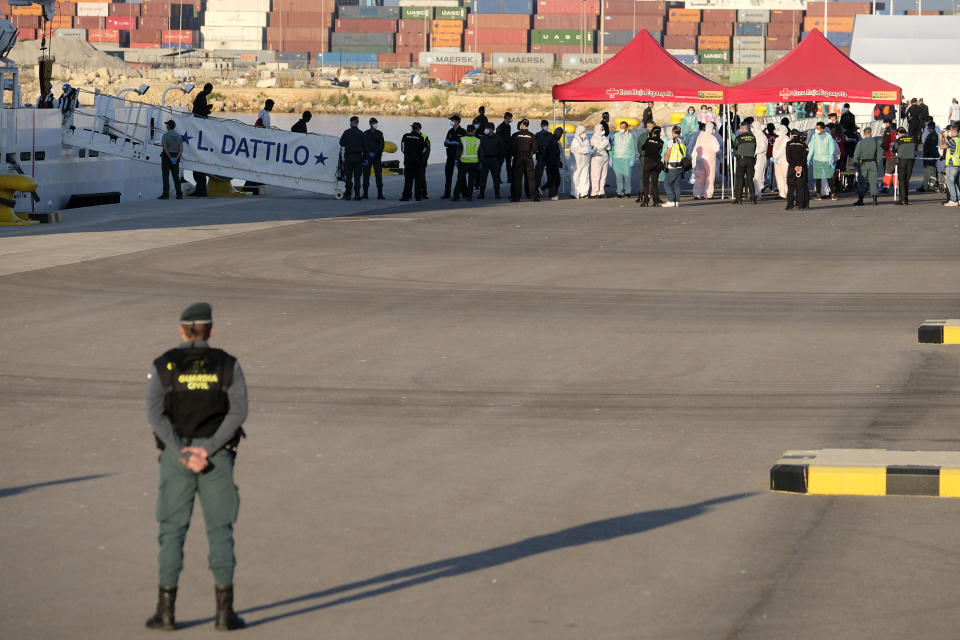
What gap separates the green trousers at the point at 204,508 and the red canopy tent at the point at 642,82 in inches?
1088

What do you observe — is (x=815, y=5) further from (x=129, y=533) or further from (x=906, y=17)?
(x=129, y=533)

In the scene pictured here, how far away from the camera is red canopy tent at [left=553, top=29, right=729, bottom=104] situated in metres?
33.4

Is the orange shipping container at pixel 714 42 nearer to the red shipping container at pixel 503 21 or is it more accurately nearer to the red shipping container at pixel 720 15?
the red shipping container at pixel 720 15

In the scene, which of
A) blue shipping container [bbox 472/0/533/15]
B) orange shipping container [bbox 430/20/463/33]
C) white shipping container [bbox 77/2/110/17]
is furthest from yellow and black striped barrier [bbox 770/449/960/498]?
white shipping container [bbox 77/2/110/17]

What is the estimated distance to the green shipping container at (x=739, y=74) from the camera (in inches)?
5733

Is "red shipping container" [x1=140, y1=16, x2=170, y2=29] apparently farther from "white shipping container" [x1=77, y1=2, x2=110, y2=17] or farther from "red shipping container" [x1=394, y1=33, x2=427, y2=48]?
"red shipping container" [x1=394, y1=33, x2=427, y2=48]

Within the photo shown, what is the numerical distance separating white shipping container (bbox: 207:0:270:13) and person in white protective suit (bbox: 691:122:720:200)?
160 meters

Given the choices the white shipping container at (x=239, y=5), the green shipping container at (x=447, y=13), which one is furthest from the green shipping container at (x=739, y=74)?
the white shipping container at (x=239, y=5)

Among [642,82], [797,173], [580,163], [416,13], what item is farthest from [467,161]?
[416,13]

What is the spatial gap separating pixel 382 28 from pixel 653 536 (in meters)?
182

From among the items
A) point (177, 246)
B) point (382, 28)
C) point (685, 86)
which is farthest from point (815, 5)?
point (177, 246)

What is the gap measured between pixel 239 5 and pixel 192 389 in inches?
7364

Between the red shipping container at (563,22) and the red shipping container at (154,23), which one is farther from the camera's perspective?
the red shipping container at (154,23)

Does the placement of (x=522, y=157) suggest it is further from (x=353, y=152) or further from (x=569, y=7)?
(x=569, y=7)
